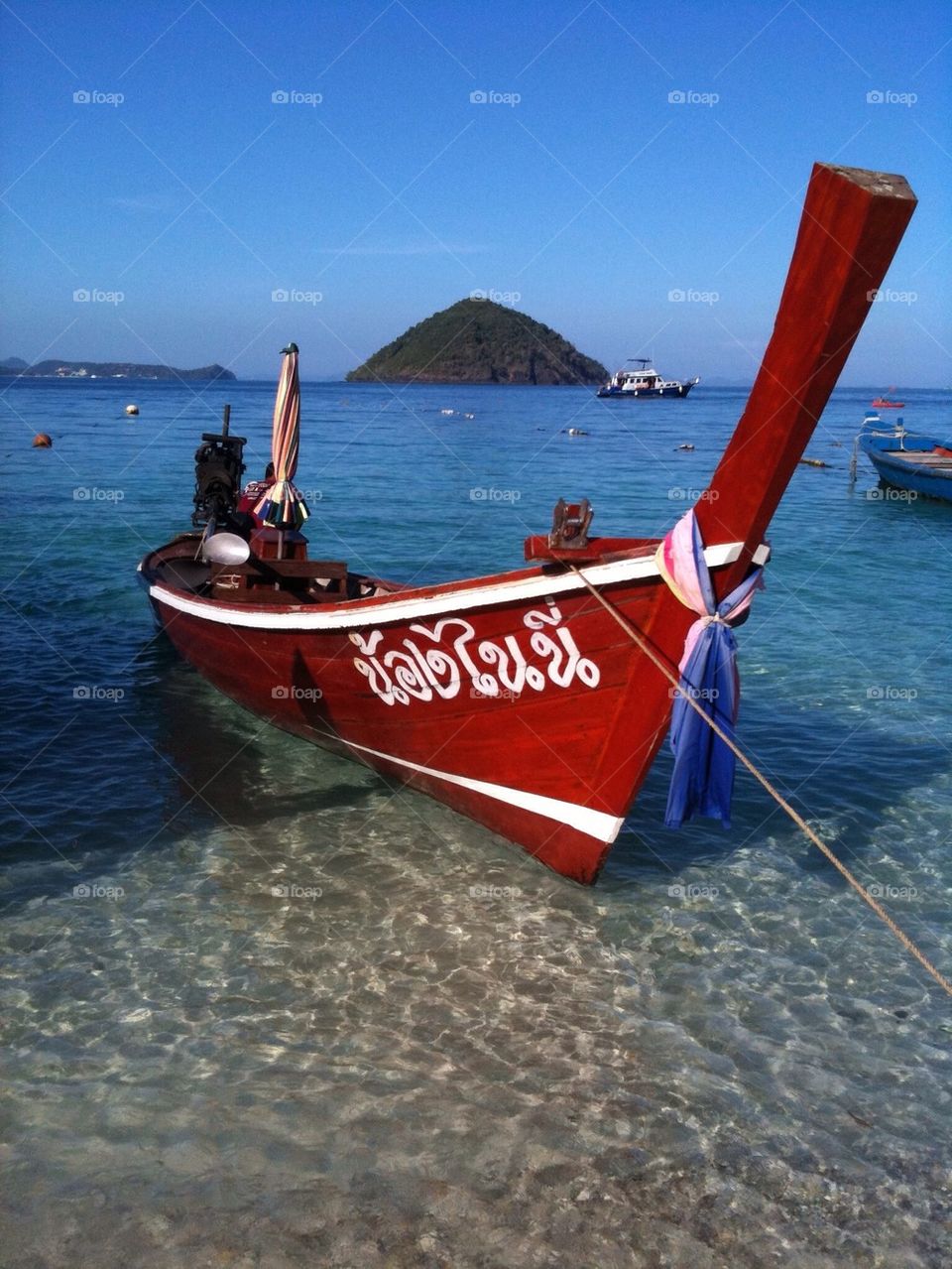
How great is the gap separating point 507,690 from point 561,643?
790 mm

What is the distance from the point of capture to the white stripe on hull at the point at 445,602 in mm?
7012

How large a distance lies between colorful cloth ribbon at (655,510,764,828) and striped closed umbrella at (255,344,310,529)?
21.0 feet

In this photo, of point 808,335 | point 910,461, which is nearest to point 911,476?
point 910,461

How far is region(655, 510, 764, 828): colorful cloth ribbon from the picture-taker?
6844mm

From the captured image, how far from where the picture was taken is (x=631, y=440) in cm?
6147

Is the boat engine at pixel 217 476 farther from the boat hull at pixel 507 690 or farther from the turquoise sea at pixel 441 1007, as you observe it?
the boat hull at pixel 507 690

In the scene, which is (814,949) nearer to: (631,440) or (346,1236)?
(346,1236)

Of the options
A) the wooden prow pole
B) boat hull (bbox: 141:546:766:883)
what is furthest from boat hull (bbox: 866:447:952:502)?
the wooden prow pole

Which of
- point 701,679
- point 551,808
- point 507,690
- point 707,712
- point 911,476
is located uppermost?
point 911,476

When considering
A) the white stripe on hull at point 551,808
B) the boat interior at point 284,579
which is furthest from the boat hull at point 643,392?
the white stripe on hull at point 551,808

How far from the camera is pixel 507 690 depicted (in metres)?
8.18

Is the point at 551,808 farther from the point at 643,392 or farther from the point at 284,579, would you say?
the point at 643,392

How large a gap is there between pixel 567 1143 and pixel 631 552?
12.5 ft

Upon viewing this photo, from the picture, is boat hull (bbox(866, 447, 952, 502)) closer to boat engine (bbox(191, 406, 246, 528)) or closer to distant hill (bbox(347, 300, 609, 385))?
boat engine (bbox(191, 406, 246, 528))
